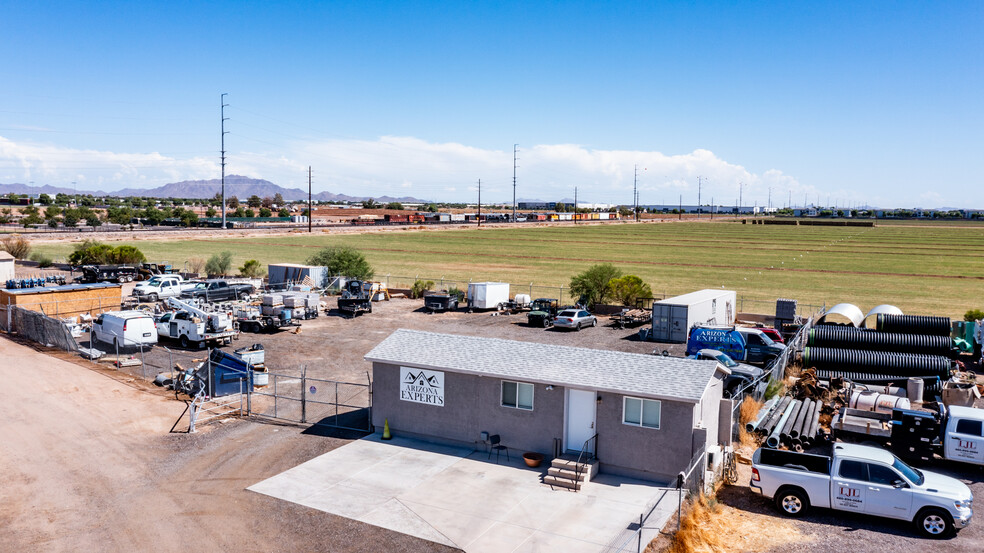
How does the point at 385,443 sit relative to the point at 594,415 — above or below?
below

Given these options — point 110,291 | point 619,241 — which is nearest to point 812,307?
point 110,291

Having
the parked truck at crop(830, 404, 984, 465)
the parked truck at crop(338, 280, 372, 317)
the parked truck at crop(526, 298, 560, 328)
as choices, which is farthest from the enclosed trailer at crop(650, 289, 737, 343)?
the parked truck at crop(338, 280, 372, 317)

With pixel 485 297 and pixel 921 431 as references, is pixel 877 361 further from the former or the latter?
pixel 485 297

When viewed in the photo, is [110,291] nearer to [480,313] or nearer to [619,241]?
[480,313]

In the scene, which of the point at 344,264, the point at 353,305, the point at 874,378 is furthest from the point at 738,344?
the point at 344,264

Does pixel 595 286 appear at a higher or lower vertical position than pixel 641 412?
higher

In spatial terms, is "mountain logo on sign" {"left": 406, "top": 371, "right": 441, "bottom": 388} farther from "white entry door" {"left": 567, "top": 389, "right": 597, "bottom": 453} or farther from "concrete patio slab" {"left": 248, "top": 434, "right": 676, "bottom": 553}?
"white entry door" {"left": 567, "top": 389, "right": 597, "bottom": 453}
